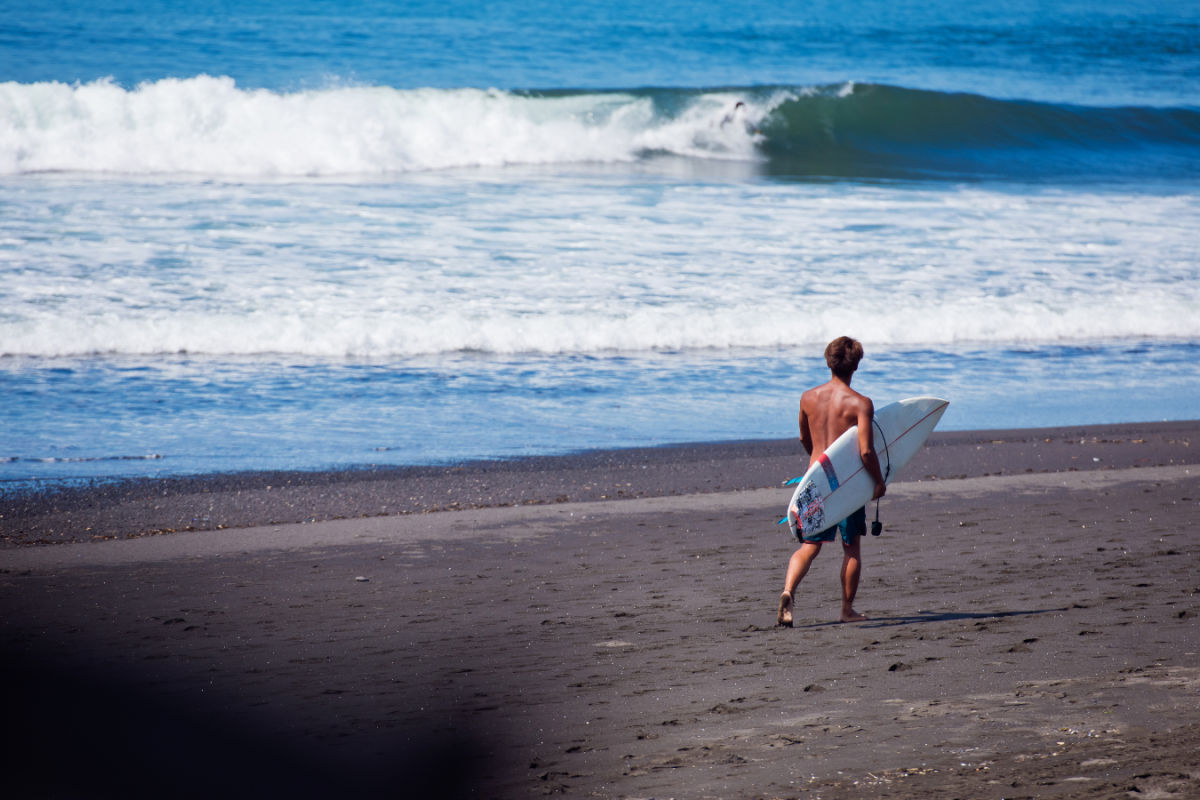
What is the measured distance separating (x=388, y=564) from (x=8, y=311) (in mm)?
6997

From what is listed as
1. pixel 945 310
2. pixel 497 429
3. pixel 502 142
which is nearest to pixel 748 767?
pixel 497 429

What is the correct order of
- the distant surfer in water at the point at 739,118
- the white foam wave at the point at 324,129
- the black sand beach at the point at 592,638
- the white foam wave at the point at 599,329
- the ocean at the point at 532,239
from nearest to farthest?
the black sand beach at the point at 592,638 < the ocean at the point at 532,239 < the white foam wave at the point at 599,329 < the white foam wave at the point at 324,129 < the distant surfer in water at the point at 739,118

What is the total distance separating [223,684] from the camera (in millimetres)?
3848

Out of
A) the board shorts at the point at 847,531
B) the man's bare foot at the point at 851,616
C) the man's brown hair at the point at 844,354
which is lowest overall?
the man's bare foot at the point at 851,616

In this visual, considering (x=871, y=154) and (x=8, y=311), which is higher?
(x=871, y=154)

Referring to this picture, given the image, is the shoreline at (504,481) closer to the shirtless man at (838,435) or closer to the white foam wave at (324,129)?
the shirtless man at (838,435)

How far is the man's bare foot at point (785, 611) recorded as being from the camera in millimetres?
4449

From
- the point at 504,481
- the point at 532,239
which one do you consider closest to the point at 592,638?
the point at 504,481

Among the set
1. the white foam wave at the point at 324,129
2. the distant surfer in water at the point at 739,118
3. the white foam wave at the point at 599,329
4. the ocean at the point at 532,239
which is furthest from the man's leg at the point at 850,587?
the distant surfer in water at the point at 739,118

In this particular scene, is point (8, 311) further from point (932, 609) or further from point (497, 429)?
point (932, 609)

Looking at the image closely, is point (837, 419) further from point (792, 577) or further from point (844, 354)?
point (792, 577)

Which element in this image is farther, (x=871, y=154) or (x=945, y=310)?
(x=871, y=154)

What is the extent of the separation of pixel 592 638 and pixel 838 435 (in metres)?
1.30

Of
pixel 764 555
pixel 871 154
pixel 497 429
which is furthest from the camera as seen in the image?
pixel 871 154
